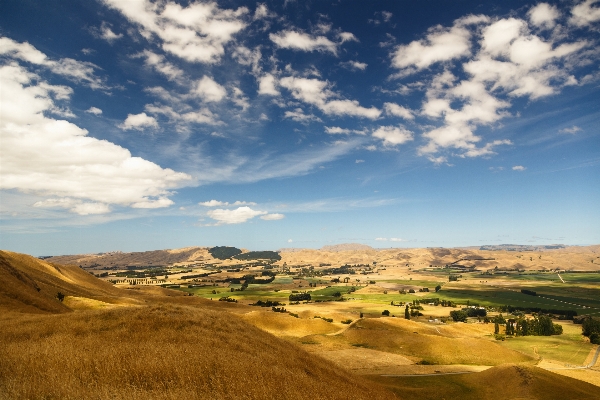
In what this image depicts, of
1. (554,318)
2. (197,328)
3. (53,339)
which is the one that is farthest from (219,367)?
(554,318)

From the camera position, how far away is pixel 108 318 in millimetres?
31484

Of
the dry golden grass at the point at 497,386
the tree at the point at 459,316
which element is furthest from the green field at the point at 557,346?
the dry golden grass at the point at 497,386

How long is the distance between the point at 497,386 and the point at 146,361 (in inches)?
2047

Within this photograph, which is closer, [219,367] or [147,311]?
[219,367]

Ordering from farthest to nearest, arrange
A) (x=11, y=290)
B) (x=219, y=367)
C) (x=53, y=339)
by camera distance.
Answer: (x=11, y=290) → (x=53, y=339) → (x=219, y=367)

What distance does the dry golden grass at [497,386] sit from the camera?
1741 inches

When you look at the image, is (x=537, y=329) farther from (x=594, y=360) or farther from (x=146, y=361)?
(x=146, y=361)

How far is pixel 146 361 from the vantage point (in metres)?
19.3

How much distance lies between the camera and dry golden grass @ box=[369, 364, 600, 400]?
44.2 metres

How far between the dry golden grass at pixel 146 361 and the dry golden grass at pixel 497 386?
20860 mm

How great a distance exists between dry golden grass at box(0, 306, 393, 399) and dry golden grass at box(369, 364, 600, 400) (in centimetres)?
2086

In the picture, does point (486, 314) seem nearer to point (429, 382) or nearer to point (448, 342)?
point (448, 342)

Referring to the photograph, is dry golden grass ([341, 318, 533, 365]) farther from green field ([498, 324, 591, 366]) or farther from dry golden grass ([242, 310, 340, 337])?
green field ([498, 324, 591, 366])

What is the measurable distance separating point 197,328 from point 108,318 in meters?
9.26
